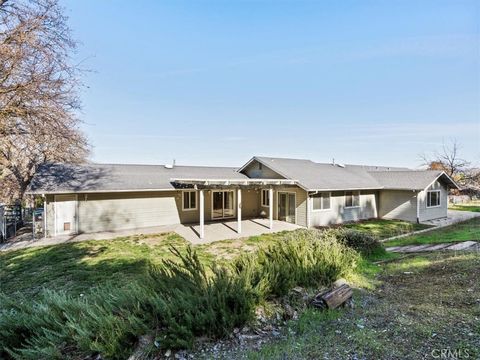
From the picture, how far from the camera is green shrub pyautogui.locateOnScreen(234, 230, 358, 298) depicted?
4418 mm

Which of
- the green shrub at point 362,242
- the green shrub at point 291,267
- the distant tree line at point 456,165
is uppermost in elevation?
the distant tree line at point 456,165

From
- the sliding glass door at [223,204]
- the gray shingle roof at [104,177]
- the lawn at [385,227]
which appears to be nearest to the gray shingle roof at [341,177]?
the lawn at [385,227]

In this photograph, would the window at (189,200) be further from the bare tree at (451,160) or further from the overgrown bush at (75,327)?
the bare tree at (451,160)

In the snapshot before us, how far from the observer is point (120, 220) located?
14242mm

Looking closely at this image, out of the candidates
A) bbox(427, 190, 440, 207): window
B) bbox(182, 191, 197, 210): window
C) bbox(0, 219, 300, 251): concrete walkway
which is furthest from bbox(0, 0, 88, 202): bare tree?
bbox(427, 190, 440, 207): window

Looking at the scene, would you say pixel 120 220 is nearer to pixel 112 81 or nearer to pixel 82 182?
pixel 82 182

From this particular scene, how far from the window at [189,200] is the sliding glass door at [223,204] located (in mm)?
1275

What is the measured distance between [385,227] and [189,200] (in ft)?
36.7

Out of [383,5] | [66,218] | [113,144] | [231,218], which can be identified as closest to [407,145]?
[231,218]

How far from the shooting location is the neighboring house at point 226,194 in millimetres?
13023

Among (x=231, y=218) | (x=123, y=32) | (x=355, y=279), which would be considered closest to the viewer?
(x=355, y=279)

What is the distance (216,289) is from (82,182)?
12306 millimetres

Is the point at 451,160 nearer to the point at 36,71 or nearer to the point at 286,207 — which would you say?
the point at 286,207

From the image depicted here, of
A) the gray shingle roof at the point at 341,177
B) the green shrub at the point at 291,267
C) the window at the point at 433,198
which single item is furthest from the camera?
the window at the point at 433,198
